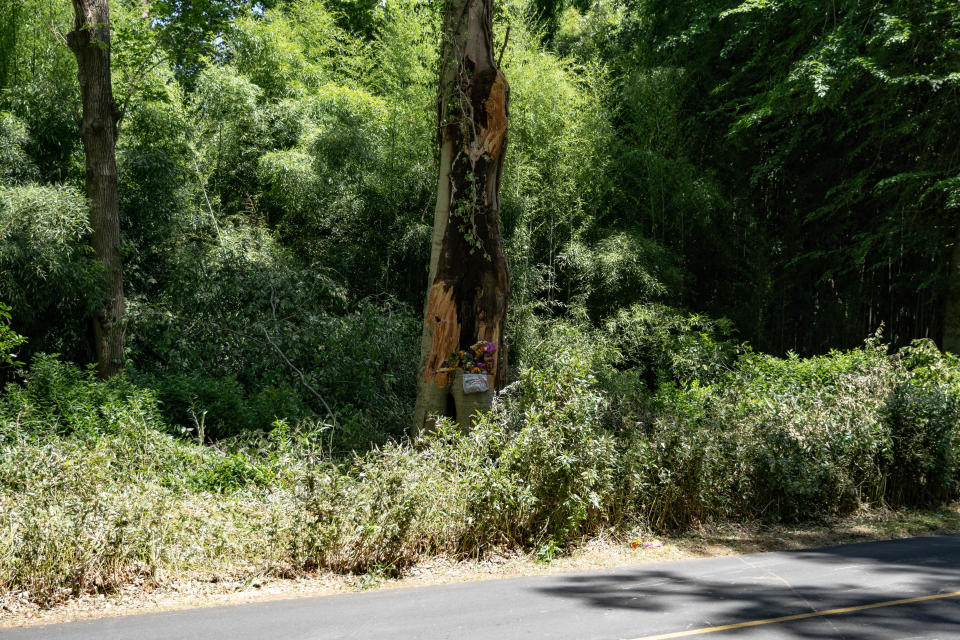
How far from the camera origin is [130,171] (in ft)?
35.4

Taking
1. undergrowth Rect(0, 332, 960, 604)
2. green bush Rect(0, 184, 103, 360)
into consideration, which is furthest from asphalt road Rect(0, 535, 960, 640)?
green bush Rect(0, 184, 103, 360)

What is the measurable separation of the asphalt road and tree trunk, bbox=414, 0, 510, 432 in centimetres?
289

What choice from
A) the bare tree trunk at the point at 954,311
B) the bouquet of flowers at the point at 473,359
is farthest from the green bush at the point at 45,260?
the bare tree trunk at the point at 954,311

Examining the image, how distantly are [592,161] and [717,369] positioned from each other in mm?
4597

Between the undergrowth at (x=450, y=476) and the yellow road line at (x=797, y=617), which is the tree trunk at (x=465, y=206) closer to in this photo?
the undergrowth at (x=450, y=476)

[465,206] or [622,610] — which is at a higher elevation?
[465,206]

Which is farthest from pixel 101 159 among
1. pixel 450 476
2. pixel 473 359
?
pixel 450 476

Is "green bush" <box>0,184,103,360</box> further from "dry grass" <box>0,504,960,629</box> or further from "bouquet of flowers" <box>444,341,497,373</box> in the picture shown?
"dry grass" <box>0,504,960,629</box>

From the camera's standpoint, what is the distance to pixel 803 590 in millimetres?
4168

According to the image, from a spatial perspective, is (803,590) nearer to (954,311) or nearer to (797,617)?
(797,617)

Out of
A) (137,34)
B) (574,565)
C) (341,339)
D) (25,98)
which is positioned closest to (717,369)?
(341,339)

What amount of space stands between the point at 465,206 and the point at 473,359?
146 cm

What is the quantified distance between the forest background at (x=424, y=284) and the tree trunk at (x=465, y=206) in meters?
1.06

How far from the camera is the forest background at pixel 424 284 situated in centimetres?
482
